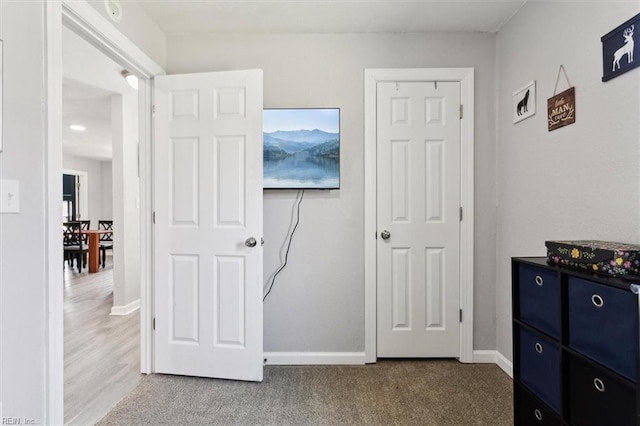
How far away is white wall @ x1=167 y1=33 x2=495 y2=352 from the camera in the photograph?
2221 mm

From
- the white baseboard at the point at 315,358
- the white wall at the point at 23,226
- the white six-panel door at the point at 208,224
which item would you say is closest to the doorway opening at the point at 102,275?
the white six-panel door at the point at 208,224

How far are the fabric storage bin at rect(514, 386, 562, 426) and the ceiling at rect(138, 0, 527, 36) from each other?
2246mm

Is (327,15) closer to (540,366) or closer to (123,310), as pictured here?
(540,366)

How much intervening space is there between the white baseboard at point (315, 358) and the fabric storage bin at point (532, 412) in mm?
1035

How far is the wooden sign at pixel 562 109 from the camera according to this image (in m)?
1.58

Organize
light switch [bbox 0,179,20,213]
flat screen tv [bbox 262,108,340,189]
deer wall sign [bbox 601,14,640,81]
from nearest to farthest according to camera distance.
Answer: light switch [bbox 0,179,20,213] → deer wall sign [bbox 601,14,640,81] → flat screen tv [bbox 262,108,340,189]

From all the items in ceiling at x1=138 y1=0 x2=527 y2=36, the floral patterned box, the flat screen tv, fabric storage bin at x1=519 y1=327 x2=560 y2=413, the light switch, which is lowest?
fabric storage bin at x1=519 y1=327 x2=560 y2=413

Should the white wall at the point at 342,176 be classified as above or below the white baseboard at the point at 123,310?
above

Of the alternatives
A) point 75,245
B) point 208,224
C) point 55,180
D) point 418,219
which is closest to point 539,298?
point 418,219

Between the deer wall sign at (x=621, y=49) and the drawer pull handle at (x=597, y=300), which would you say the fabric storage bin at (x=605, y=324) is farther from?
the deer wall sign at (x=621, y=49)

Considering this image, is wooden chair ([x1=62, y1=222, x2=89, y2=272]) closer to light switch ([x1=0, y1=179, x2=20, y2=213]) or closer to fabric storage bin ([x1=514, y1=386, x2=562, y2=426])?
light switch ([x1=0, y1=179, x2=20, y2=213])

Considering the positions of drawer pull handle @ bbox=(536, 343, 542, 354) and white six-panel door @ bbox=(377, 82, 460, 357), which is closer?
drawer pull handle @ bbox=(536, 343, 542, 354)

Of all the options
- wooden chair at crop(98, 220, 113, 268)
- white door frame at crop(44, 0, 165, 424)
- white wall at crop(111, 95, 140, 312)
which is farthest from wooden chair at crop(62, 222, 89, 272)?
white door frame at crop(44, 0, 165, 424)

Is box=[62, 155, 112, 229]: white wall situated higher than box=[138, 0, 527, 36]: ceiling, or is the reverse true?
box=[138, 0, 527, 36]: ceiling
